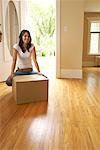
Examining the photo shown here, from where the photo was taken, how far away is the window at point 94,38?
23.2 feet

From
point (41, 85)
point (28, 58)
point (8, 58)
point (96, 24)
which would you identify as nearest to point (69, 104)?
point (41, 85)

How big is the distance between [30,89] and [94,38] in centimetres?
479

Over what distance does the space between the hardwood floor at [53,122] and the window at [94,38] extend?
3.80m

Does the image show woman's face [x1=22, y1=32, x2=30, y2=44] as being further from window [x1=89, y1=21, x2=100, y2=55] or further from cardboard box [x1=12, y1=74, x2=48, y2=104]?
window [x1=89, y1=21, x2=100, y2=55]

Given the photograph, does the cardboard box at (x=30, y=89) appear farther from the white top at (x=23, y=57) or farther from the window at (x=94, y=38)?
the window at (x=94, y=38)

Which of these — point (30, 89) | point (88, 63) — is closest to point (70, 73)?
point (30, 89)

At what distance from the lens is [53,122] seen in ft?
7.94

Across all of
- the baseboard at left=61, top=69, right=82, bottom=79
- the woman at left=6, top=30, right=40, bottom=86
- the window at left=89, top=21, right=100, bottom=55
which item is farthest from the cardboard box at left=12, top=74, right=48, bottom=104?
the window at left=89, top=21, right=100, bottom=55

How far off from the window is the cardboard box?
4.49m

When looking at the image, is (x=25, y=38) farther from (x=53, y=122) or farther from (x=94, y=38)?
(x=94, y=38)

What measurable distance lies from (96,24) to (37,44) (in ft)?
9.93

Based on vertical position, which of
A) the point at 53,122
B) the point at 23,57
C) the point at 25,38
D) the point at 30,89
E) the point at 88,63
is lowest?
the point at 53,122

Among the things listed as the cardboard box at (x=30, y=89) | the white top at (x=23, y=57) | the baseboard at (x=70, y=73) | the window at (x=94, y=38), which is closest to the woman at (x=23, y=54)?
the white top at (x=23, y=57)

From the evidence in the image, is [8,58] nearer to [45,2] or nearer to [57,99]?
[57,99]
